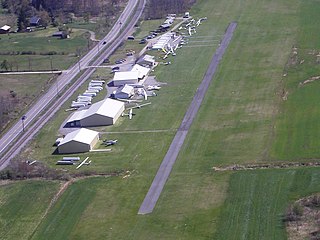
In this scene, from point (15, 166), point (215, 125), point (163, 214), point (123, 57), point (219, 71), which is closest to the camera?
point (163, 214)

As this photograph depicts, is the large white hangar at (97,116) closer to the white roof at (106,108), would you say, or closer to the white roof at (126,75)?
the white roof at (106,108)

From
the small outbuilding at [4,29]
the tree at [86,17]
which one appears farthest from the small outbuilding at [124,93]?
the tree at [86,17]

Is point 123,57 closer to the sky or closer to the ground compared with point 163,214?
closer to the ground

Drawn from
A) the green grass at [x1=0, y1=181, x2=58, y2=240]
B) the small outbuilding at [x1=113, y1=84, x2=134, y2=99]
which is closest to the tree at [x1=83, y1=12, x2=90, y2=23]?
the small outbuilding at [x1=113, y1=84, x2=134, y2=99]

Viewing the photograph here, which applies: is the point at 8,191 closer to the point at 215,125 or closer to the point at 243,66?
the point at 215,125

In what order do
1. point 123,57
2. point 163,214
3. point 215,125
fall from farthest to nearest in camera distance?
point 123,57 < point 215,125 < point 163,214

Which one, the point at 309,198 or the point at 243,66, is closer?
the point at 309,198

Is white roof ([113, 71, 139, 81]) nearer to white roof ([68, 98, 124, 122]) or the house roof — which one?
white roof ([68, 98, 124, 122])

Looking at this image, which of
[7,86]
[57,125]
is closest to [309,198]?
[57,125]
